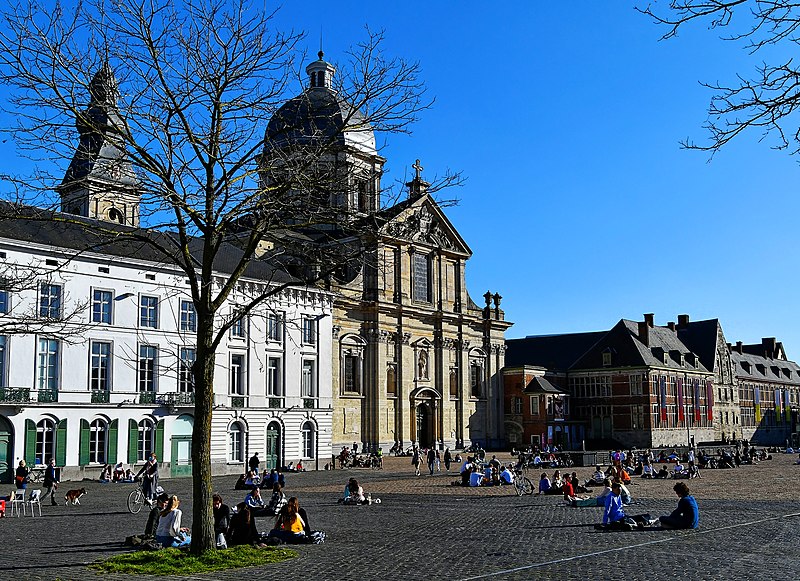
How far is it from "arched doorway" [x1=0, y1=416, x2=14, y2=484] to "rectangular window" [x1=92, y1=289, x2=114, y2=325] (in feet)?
20.0

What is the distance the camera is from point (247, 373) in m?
51.0

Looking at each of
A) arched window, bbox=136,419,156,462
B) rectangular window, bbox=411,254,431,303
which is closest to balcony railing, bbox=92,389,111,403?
arched window, bbox=136,419,156,462

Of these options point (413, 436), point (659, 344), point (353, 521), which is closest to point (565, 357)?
point (659, 344)

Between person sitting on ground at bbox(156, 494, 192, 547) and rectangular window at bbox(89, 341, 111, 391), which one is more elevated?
rectangular window at bbox(89, 341, 111, 391)

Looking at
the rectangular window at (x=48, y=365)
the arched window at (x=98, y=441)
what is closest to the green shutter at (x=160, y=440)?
the arched window at (x=98, y=441)

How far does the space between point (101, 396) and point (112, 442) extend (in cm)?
226

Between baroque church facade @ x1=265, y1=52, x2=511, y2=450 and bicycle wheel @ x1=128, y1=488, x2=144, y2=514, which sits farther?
baroque church facade @ x1=265, y1=52, x2=511, y2=450

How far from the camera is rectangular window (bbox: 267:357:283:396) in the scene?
5288 cm

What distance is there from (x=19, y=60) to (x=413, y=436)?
56.6 meters

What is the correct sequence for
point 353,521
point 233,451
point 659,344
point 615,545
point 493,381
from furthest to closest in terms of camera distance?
1. point 659,344
2. point 493,381
3. point 233,451
4. point 353,521
5. point 615,545

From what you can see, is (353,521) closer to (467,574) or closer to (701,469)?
(467,574)

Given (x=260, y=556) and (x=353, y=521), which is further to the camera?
(x=353, y=521)

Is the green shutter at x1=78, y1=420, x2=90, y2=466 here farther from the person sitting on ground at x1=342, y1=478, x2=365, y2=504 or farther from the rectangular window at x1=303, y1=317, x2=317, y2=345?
the person sitting on ground at x1=342, y1=478, x2=365, y2=504

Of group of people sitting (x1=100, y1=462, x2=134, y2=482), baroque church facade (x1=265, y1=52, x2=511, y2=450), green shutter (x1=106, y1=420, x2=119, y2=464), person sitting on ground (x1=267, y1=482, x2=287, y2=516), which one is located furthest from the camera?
baroque church facade (x1=265, y1=52, x2=511, y2=450)
